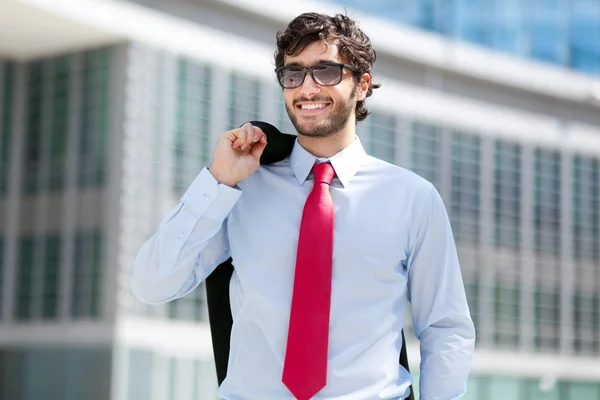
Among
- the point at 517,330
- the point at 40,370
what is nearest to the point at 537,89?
the point at 517,330

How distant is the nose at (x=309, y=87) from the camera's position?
9.37 feet

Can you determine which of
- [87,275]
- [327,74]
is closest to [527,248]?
[87,275]

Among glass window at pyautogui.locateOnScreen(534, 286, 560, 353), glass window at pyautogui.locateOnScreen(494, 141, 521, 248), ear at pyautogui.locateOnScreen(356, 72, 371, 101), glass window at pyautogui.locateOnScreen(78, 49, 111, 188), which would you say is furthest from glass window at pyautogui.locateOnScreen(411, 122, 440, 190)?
ear at pyautogui.locateOnScreen(356, 72, 371, 101)

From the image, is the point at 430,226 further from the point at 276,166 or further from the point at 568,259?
the point at 568,259

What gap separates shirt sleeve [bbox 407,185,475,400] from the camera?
2.89 metres

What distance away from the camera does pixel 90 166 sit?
2266 centimetres

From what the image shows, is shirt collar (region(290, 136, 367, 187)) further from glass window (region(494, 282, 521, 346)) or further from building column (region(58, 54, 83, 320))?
glass window (region(494, 282, 521, 346))

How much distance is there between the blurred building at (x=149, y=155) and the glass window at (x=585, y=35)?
454 cm

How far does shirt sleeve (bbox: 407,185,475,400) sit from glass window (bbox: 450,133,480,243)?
25.3 meters

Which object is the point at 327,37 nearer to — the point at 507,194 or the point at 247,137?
the point at 247,137

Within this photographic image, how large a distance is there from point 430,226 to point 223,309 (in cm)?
62

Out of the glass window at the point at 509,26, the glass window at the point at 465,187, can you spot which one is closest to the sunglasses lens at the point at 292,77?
the glass window at the point at 465,187

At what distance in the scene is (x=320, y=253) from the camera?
2.79 metres

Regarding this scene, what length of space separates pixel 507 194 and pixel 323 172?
1086 inches
